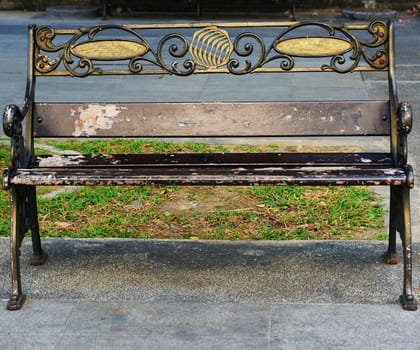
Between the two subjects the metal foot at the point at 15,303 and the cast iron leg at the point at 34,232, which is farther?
the cast iron leg at the point at 34,232

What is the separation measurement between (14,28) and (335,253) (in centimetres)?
990

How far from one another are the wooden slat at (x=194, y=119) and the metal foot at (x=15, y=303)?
0.91 m

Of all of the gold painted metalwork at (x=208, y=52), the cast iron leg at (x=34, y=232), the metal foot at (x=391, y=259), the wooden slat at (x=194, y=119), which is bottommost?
the metal foot at (x=391, y=259)

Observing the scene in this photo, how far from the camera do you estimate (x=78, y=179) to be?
4.01m

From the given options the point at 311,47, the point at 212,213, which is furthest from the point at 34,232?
the point at 311,47

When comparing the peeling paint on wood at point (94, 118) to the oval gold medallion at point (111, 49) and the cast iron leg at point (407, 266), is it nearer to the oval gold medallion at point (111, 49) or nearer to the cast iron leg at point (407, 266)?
the oval gold medallion at point (111, 49)

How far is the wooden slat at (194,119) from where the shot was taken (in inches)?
178

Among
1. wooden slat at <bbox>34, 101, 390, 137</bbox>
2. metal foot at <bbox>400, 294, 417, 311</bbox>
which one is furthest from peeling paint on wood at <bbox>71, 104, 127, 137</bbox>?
metal foot at <bbox>400, 294, 417, 311</bbox>

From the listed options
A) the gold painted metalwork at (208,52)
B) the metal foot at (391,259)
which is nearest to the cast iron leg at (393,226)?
the metal foot at (391,259)

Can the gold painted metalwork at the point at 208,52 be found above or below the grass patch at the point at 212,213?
above

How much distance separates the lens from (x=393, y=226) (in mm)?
4328

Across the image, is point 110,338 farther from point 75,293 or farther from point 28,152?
point 28,152

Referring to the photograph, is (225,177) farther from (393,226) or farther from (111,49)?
(111,49)

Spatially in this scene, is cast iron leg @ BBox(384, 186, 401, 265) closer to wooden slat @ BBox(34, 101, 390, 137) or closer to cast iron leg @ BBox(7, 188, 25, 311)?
wooden slat @ BBox(34, 101, 390, 137)
